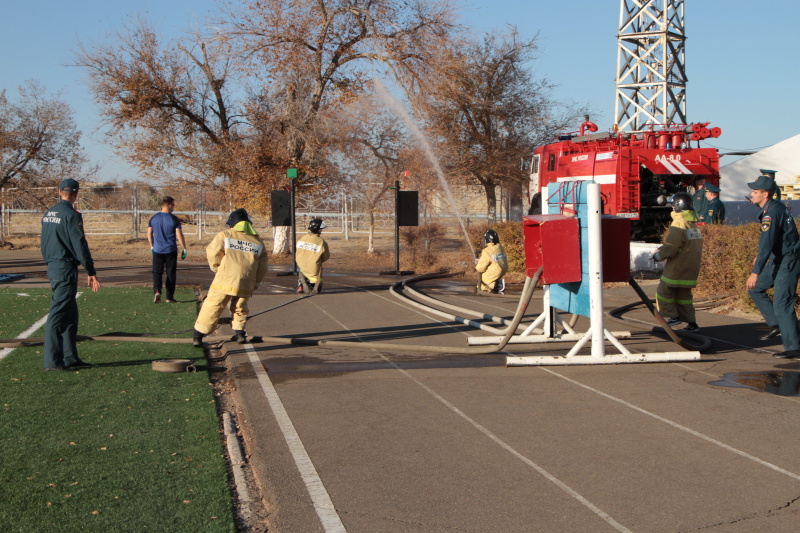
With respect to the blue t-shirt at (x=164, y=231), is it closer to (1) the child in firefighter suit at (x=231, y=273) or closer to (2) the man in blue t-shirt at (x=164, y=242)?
(2) the man in blue t-shirt at (x=164, y=242)

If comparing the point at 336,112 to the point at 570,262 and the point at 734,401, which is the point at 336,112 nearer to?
the point at 570,262

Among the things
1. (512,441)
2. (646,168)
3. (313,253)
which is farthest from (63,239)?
(646,168)

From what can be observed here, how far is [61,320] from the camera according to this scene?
7672 mm

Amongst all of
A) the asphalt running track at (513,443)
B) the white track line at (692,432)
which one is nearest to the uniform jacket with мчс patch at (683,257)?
the asphalt running track at (513,443)

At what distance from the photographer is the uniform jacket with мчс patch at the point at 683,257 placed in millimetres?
9789

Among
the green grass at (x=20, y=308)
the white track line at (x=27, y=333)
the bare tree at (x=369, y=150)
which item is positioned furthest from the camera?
the bare tree at (x=369, y=150)

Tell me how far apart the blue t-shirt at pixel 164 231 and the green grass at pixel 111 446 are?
4808 millimetres

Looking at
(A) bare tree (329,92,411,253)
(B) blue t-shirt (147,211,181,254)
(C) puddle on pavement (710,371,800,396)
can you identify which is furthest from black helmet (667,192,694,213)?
(A) bare tree (329,92,411,253)

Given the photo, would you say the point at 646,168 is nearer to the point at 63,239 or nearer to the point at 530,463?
the point at 63,239

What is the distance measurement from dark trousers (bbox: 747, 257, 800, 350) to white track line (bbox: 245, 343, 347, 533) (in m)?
5.51

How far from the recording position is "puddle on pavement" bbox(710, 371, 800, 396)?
6.91 meters

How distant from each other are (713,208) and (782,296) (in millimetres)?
6103

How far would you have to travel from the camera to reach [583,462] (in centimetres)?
500

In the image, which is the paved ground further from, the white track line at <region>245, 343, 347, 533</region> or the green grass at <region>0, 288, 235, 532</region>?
the green grass at <region>0, 288, 235, 532</region>
